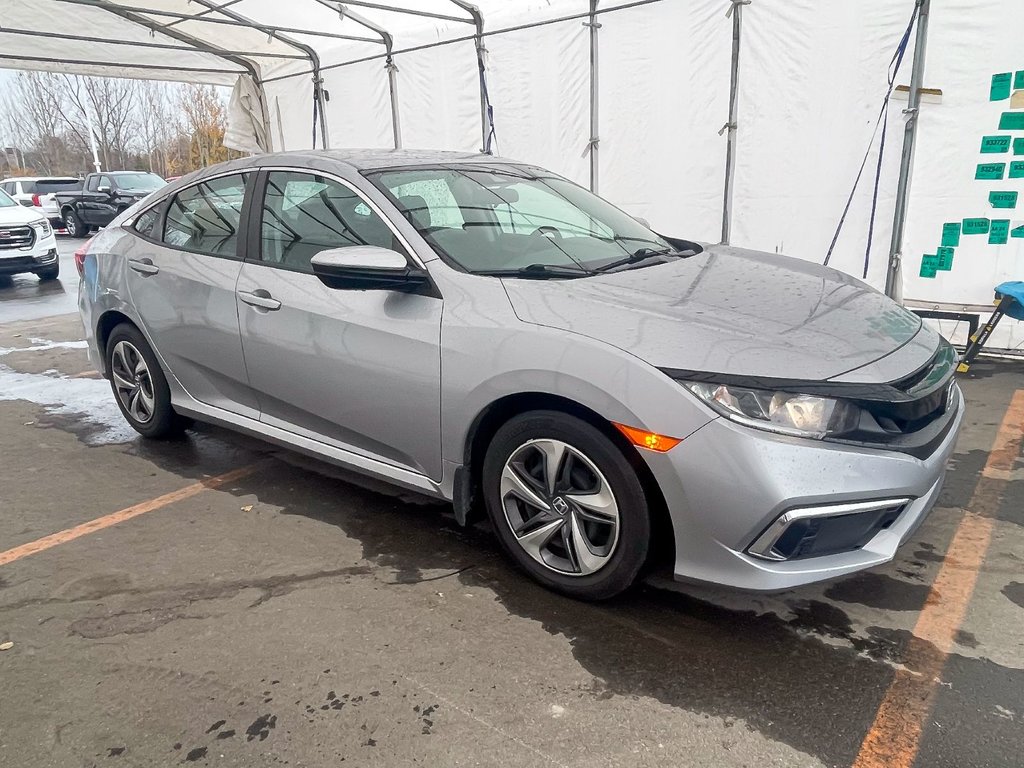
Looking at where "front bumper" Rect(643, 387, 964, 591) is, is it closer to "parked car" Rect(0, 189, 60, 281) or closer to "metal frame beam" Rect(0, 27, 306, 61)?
"metal frame beam" Rect(0, 27, 306, 61)

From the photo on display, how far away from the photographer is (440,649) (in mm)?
2477

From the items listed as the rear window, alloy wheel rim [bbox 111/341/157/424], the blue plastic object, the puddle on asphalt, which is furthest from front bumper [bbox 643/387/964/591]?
the rear window

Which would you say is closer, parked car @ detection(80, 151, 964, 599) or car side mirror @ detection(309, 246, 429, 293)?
parked car @ detection(80, 151, 964, 599)

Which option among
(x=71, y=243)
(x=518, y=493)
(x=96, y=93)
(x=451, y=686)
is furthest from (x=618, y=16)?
(x=96, y=93)

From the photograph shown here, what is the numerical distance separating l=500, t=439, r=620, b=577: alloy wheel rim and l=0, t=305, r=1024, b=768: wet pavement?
0.60ft

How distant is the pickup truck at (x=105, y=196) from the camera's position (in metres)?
19.4

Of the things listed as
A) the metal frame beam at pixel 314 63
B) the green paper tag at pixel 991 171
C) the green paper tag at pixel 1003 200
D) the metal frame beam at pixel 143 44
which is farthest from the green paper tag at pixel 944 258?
the metal frame beam at pixel 143 44

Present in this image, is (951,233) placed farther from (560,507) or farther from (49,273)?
(49,273)

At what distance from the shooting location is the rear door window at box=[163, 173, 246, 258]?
3689 millimetres

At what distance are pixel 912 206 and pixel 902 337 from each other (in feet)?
12.9

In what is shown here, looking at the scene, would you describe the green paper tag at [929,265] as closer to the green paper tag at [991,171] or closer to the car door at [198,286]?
the green paper tag at [991,171]

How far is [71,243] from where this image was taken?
19984mm

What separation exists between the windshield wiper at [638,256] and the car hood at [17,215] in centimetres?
1130

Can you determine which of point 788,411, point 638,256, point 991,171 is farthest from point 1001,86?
point 788,411
